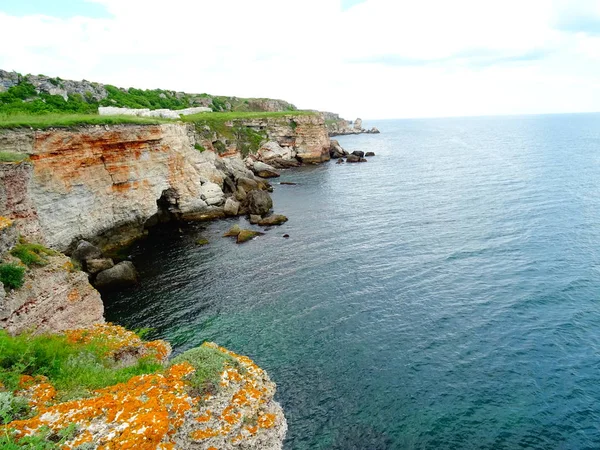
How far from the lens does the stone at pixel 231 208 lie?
49719 mm

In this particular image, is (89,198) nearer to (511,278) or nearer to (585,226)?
(511,278)

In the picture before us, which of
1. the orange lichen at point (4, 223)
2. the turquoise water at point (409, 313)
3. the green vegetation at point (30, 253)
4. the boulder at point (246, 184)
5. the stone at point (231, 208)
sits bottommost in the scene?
the turquoise water at point (409, 313)

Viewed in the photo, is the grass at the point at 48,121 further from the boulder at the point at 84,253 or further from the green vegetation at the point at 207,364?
the green vegetation at the point at 207,364

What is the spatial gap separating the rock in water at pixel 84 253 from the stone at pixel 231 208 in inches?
756

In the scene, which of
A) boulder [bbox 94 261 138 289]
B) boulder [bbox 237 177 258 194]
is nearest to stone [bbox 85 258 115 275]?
boulder [bbox 94 261 138 289]

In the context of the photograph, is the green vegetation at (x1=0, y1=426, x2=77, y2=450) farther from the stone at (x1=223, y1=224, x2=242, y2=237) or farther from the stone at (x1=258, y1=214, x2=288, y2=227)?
the stone at (x1=258, y1=214, x2=288, y2=227)

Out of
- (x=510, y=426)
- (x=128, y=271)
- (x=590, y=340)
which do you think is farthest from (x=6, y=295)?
(x=590, y=340)

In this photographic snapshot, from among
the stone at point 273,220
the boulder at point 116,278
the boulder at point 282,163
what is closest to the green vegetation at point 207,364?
the boulder at point 116,278

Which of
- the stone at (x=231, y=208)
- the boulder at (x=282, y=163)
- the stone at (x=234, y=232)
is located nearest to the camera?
the stone at (x=234, y=232)

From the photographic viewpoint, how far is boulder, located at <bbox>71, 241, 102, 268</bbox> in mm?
31388

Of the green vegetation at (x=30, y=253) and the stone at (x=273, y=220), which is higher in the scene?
the green vegetation at (x=30, y=253)

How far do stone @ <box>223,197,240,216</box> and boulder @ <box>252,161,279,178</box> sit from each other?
24.9 m

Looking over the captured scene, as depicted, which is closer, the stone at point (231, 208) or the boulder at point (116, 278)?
the boulder at point (116, 278)

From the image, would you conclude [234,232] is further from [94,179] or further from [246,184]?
[246,184]
